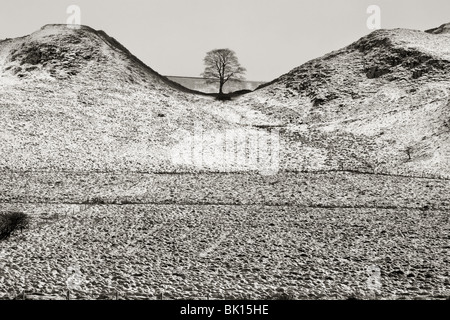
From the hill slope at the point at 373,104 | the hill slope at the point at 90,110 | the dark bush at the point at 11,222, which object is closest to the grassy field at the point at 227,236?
the dark bush at the point at 11,222

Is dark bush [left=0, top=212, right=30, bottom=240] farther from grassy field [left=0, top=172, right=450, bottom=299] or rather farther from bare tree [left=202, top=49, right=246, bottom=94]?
bare tree [left=202, top=49, right=246, bottom=94]

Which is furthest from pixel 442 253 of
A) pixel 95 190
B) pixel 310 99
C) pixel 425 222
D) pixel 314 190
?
pixel 310 99

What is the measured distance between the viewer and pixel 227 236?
2239cm

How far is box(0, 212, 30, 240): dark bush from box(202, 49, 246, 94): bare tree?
59.9 meters

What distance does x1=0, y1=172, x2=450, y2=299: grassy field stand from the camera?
56.4ft

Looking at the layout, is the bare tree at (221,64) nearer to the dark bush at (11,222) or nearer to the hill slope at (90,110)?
the hill slope at (90,110)

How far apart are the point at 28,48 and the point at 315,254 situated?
192 ft

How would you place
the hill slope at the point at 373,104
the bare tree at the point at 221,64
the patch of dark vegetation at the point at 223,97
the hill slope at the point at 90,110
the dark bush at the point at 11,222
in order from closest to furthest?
the dark bush at the point at 11,222 < the hill slope at the point at 90,110 < the hill slope at the point at 373,104 < the patch of dark vegetation at the point at 223,97 < the bare tree at the point at 221,64

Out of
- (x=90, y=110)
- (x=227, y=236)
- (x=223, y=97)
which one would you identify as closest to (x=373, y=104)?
(x=223, y=97)

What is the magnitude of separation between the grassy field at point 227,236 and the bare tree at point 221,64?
163 feet

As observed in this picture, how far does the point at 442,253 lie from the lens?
20.4 metres

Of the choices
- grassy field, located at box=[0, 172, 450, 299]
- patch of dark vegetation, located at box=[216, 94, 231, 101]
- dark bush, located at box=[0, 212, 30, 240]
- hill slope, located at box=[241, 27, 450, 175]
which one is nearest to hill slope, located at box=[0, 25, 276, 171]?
patch of dark vegetation, located at box=[216, 94, 231, 101]

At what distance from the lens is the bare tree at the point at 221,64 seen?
81.6m
